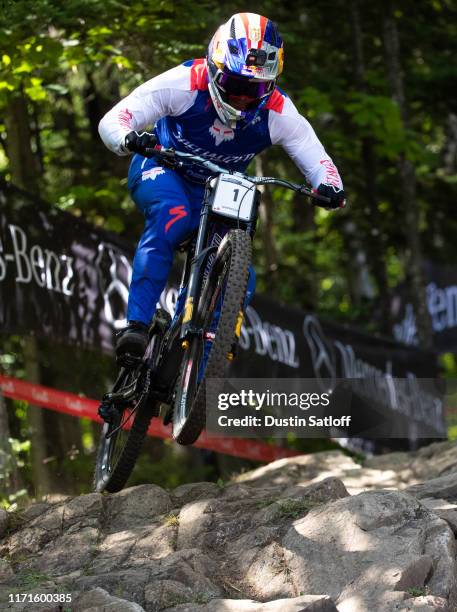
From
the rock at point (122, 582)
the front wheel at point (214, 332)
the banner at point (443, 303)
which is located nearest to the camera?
the rock at point (122, 582)

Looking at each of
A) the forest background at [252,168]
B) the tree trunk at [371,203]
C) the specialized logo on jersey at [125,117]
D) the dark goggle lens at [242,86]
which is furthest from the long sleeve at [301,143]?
the tree trunk at [371,203]

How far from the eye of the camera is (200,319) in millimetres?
5695

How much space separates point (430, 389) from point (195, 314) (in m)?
9.86

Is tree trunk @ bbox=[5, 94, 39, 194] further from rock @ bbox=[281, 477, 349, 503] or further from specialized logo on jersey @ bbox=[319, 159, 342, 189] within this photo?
rock @ bbox=[281, 477, 349, 503]

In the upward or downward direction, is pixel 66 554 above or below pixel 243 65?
below

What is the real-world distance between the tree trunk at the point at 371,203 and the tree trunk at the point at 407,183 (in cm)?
52

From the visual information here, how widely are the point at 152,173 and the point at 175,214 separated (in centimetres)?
35

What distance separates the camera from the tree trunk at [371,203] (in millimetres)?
15266

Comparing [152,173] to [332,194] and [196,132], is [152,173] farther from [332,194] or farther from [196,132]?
[332,194]

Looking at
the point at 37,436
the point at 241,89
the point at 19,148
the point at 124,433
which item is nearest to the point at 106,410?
the point at 124,433

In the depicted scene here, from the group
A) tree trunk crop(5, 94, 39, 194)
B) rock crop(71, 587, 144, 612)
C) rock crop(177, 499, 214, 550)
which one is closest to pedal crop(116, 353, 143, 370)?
rock crop(177, 499, 214, 550)

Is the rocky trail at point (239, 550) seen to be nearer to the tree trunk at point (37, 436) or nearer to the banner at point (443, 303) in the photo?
the tree trunk at point (37, 436)

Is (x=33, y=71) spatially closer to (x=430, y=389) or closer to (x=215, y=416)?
(x=215, y=416)

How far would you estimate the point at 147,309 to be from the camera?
241 inches
